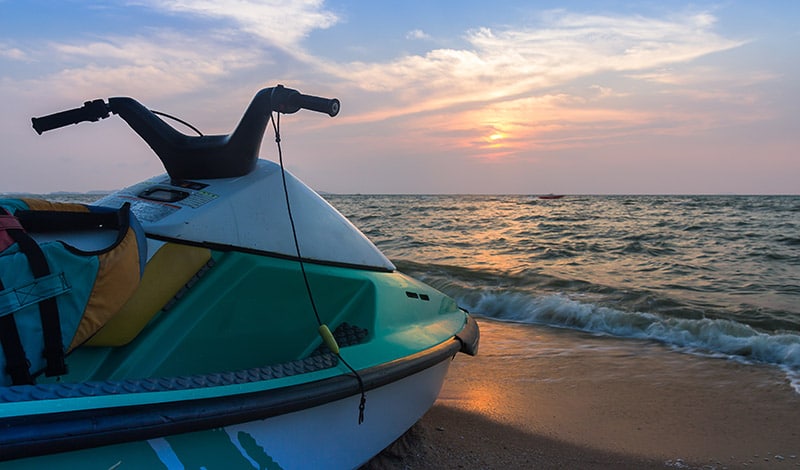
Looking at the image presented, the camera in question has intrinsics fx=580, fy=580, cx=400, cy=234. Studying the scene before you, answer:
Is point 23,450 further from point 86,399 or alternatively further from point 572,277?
point 572,277

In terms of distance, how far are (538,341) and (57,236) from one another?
4.36m

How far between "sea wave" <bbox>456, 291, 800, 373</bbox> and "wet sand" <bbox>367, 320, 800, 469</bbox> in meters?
0.34

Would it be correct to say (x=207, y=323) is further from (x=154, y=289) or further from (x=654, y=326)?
(x=654, y=326)

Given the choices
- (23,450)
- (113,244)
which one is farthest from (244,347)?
(23,450)

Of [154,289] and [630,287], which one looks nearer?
[154,289]

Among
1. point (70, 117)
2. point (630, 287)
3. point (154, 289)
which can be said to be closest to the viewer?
point (154, 289)

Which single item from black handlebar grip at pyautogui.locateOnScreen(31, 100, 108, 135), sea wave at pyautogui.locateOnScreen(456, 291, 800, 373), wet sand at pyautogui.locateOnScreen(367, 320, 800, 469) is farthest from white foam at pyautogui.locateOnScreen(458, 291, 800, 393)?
black handlebar grip at pyautogui.locateOnScreen(31, 100, 108, 135)

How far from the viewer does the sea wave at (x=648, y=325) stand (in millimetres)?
4992

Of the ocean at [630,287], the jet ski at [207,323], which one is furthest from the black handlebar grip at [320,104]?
the ocean at [630,287]

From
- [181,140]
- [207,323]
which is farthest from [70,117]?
[207,323]

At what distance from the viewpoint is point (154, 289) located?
7.78ft

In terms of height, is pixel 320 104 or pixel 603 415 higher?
pixel 320 104

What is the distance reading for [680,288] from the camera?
7.92 metres

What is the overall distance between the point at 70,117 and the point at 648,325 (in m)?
5.39
